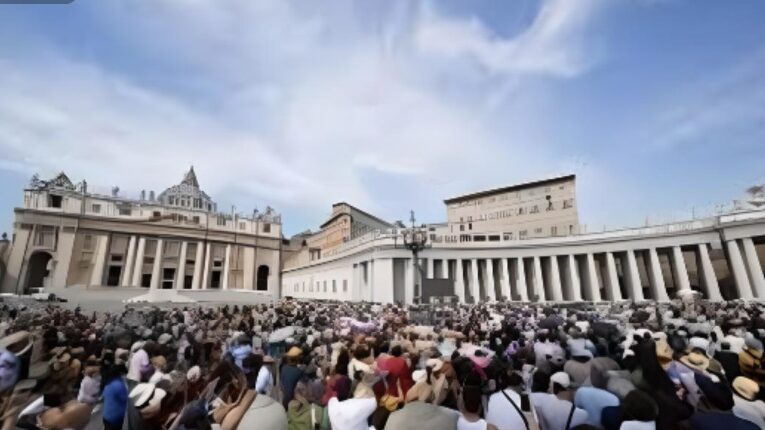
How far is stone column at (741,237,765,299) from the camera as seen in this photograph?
2906 cm

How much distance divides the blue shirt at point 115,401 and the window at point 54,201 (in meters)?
62.2

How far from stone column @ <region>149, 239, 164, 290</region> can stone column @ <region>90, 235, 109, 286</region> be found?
6.10 meters

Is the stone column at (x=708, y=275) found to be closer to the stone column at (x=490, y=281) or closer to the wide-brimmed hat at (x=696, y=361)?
the stone column at (x=490, y=281)

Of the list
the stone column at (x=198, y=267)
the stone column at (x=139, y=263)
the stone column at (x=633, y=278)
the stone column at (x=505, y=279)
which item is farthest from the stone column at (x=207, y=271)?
the stone column at (x=633, y=278)

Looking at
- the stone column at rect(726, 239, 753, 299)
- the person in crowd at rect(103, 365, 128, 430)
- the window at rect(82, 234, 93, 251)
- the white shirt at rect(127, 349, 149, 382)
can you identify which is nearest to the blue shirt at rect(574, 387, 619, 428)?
the person in crowd at rect(103, 365, 128, 430)

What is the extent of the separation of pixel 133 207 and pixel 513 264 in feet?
189

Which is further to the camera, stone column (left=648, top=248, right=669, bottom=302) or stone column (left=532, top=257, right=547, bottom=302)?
stone column (left=532, top=257, right=547, bottom=302)

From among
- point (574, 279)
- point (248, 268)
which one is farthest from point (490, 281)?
point (248, 268)

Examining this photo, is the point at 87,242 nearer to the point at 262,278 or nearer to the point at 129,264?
the point at 129,264

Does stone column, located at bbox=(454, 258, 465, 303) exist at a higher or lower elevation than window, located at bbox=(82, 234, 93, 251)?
lower

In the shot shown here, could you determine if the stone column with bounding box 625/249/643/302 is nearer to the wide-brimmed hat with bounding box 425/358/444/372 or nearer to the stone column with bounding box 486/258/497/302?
the stone column with bounding box 486/258/497/302

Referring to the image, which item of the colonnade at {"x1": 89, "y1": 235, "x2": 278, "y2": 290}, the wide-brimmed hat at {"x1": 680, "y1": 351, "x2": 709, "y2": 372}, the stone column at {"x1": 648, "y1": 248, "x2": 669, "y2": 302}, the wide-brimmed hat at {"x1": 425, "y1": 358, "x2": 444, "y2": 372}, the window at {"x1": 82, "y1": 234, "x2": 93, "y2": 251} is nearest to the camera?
the wide-brimmed hat at {"x1": 425, "y1": 358, "x2": 444, "y2": 372}

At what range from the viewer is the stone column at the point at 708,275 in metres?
31.9

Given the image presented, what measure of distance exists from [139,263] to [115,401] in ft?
196
